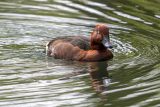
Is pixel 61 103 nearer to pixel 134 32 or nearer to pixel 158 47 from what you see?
pixel 158 47

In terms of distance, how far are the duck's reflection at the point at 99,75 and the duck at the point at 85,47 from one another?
0.19 meters

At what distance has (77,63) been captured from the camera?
12305 millimetres

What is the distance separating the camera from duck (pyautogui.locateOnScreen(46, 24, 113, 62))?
12344 mm

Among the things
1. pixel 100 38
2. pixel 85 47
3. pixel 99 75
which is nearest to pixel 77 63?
pixel 85 47

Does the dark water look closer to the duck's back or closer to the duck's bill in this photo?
the duck's bill

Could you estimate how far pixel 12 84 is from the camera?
416 inches

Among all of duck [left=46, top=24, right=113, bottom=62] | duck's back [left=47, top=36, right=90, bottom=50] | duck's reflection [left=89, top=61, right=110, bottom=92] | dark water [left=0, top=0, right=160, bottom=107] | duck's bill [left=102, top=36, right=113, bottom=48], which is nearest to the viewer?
dark water [left=0, top=0, right=160, bottom=107]

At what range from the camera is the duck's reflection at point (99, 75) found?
34.7ft

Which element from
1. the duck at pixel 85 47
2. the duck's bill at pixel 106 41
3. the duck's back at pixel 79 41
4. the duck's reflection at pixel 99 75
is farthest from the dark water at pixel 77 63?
the duck's back at pixel 79 41

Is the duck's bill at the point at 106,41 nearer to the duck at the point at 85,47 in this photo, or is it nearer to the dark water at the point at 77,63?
the duck at the point at 85,47

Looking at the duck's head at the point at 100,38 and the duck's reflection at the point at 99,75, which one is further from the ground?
the duck's head at the point at 100,38

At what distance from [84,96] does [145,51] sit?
3.04 m

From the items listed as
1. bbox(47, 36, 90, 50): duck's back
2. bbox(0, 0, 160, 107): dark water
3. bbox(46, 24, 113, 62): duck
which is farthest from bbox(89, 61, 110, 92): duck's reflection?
bbox(47, 36, 90, 50): duck's back

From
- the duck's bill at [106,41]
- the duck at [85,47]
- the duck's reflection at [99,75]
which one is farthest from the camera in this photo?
the duck at [85,47]
